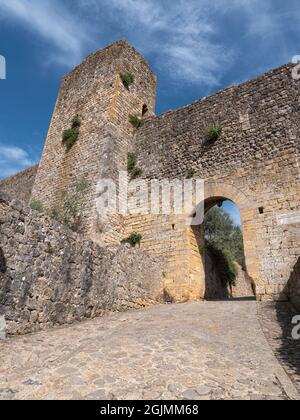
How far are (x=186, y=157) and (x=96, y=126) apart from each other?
384cm

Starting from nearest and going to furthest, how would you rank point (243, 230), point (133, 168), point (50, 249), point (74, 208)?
1. point (50, 249)
2. point (243, 230)
3. point (74, 208)
4. point (133, 168)

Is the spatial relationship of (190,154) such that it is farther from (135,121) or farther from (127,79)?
(127,79)

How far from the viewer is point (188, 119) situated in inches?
467

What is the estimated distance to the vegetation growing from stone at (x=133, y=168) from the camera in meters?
12.2

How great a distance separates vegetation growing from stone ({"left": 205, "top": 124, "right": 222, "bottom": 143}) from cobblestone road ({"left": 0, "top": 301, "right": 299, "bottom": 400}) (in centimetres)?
658

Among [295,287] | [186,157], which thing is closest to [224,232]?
[186,157]

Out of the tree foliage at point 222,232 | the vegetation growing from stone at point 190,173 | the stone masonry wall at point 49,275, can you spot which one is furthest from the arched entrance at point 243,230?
the tree foliage at point 222,232

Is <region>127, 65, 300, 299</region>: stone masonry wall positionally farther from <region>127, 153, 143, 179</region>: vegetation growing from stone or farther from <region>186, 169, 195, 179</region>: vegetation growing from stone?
<region>127, 153, 143, 179</region>: vegetation growing from stone

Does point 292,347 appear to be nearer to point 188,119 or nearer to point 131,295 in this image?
point 131,295

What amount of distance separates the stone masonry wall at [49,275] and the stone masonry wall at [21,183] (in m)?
12.2

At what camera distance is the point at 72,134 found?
1340 centimetres

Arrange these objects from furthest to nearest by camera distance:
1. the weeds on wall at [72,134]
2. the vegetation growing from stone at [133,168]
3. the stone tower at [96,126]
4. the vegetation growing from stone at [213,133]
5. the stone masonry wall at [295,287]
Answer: the weeds on wall at [72,134] → the vegetation growing from stone at [133,168] → the stone tower at [96,126] → the vegetation growing from stone at [213,133] → the stone masonry wall at [295,287]

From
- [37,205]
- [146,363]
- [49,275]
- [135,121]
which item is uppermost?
[135,121]

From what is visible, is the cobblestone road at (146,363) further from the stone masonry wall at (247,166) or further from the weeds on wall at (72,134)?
the weeds on wall at (72,134)
